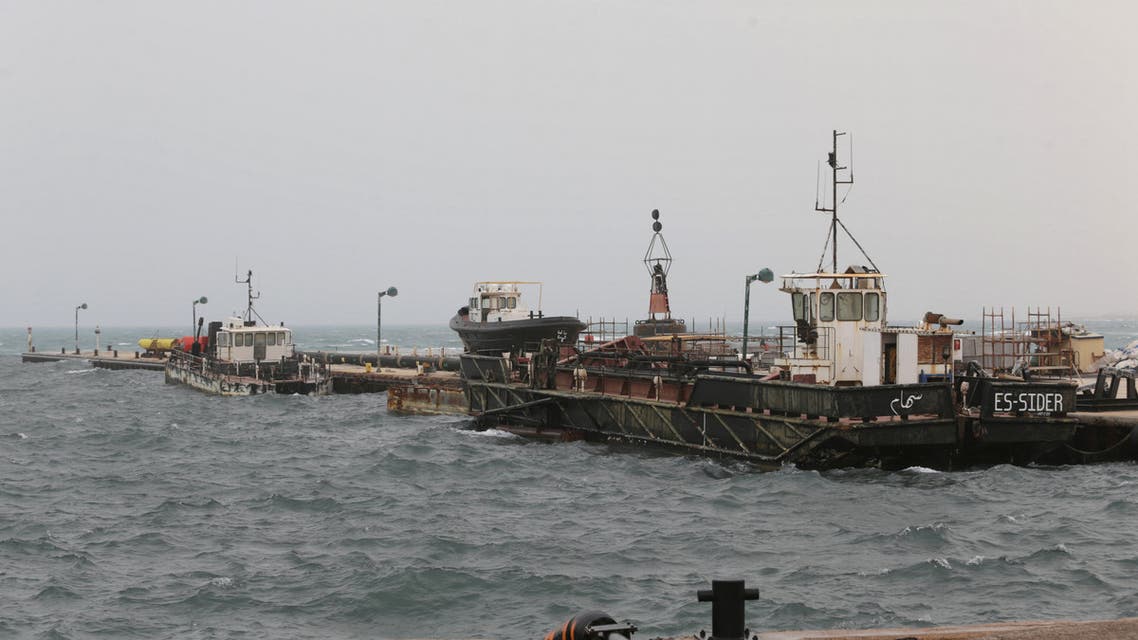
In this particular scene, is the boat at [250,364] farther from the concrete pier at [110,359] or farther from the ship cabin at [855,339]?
the ship cabin at [855,339]

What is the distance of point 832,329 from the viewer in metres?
27.0

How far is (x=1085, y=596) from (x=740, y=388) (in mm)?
12081

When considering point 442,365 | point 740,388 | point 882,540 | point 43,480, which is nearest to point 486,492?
point 740,388

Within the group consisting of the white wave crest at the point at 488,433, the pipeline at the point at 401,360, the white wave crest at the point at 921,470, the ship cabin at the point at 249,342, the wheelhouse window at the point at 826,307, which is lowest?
the white wave crest at the point at 488,433

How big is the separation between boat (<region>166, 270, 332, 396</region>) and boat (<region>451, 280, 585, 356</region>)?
8.80 meters

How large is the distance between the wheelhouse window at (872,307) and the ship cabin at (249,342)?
35.1 m

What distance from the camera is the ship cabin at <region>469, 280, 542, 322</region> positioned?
45.2 m

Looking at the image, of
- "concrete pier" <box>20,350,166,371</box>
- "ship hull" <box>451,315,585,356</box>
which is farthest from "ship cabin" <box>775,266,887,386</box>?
"concrete pier" <box>20,350,166,371</box>

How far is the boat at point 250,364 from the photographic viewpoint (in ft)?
166

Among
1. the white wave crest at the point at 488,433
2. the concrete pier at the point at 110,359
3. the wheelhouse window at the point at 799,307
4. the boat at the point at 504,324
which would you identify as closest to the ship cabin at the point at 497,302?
the boat at the point at 504,324

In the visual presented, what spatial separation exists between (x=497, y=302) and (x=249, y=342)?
1610 centimetres

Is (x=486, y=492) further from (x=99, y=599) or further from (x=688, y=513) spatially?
(x=99, y=599)

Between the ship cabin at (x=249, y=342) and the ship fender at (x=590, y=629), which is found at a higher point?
the ship cabin at (x=249, y=342)

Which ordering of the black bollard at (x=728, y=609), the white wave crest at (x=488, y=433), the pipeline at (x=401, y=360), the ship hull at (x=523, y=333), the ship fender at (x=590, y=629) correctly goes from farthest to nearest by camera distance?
1. the pipeline at (x=401, y=360)
2. the ship hull at (x=523, y=333)
3. the white wave crest at (x=488, y=433)
4. the black bollard at (x=728, y=609)
5. the ship fender at (x=590, y=629)
